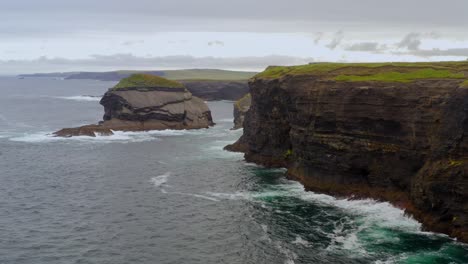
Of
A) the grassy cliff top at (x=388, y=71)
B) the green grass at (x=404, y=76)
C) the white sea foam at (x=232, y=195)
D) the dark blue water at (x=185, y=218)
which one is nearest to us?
the dark blue water at (x=185, y=218)

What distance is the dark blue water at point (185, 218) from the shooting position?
173 ft

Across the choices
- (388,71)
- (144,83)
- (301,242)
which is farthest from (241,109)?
(301,242)

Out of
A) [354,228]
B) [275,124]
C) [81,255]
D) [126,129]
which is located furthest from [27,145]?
[354,228]

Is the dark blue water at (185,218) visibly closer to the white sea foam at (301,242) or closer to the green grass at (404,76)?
the white sea foam at (301,242)

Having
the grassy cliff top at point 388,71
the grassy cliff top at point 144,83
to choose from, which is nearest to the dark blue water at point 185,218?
the grassy cliff top at point 388,71

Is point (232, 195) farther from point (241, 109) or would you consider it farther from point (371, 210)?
point (241, 109)

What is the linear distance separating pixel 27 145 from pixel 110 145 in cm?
1956

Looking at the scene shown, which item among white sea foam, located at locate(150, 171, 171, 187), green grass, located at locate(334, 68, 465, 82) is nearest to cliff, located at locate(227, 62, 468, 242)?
green grass, located at locate(334, 68, 465, 82)

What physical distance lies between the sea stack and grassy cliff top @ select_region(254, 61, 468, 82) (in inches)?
2801

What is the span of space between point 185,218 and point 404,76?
127 ft

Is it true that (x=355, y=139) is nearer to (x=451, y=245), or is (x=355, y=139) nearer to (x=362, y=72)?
(x=362, y=72)

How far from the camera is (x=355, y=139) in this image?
75.6 metres

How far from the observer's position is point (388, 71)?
81.3 metres

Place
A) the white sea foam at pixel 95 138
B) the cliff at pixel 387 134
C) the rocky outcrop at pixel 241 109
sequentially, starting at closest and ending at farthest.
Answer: the cliff at pixel 387 134 < the white sea foam at pixel 95 138 < the rocky outcrop at pixel 241 109
